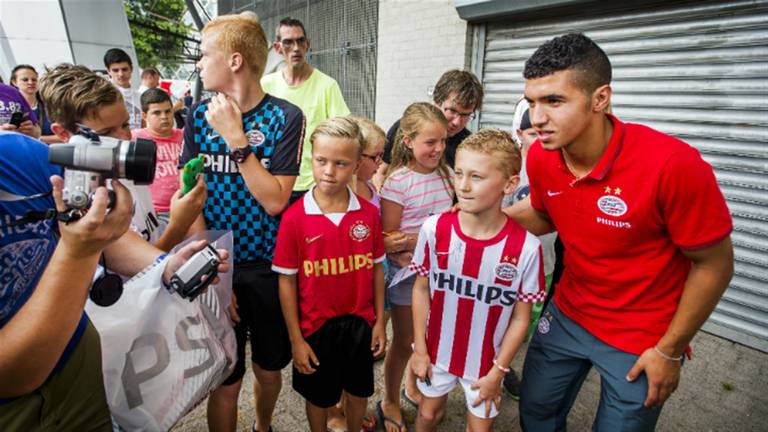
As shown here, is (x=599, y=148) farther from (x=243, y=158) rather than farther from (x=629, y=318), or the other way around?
(x=243, y=158)

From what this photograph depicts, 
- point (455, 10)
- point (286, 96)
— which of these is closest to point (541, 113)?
point (286, 96)

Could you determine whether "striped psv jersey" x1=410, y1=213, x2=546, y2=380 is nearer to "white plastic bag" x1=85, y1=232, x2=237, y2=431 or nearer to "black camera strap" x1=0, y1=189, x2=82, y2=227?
"white plastic bag" x1=85, y1=232, x2=237, y2=431

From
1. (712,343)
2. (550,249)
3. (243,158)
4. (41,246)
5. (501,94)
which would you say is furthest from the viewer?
(501,94)

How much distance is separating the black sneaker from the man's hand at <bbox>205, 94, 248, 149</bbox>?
8.03ft

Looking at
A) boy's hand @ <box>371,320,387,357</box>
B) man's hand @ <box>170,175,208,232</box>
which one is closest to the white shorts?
boy's hand @ <box>371,320,387,357</box>

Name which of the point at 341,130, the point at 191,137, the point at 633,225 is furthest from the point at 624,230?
the point at 191,137

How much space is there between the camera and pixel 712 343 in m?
3.83

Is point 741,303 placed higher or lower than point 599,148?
lower

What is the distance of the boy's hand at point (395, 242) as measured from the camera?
7.48ft

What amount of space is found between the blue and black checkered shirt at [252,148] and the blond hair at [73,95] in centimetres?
47

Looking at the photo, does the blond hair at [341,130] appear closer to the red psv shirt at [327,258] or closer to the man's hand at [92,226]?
the red psv shirt at [327,258]

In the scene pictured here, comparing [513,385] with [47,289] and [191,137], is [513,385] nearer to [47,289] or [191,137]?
[191,137]

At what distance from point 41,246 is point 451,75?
2550 millimetres

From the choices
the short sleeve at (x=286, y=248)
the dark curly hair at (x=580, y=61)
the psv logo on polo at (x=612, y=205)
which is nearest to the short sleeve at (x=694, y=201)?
the psv logo on polo at (x=612, y=205)
